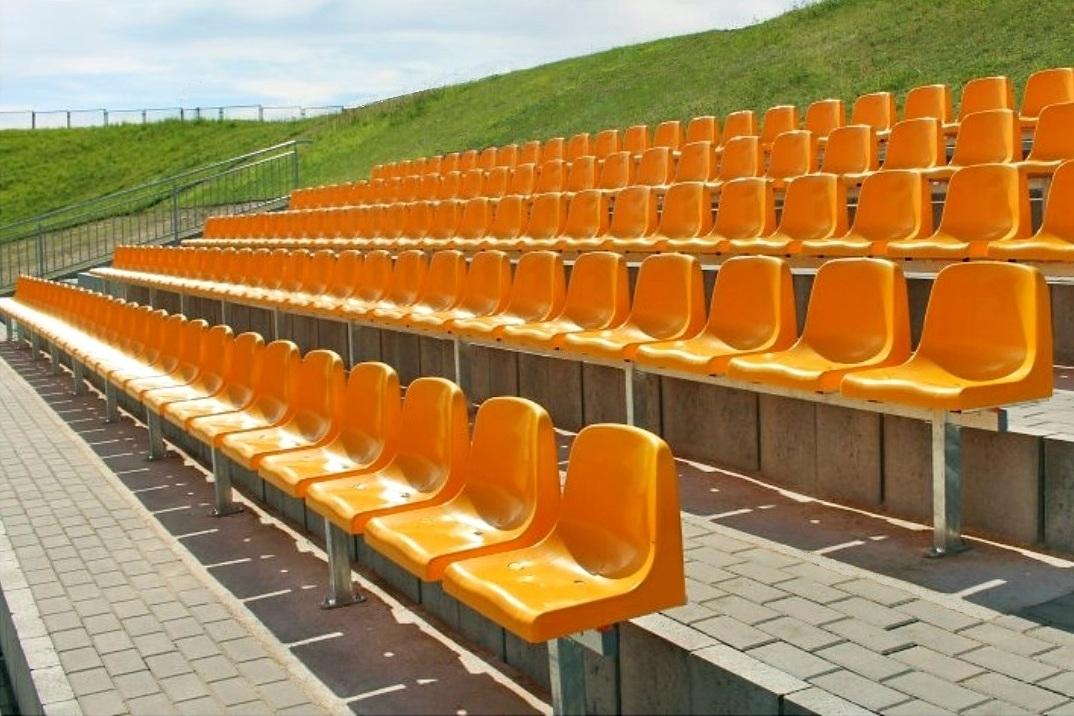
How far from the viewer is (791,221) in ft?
17.9

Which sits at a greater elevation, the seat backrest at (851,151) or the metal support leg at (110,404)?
the seat backrest at (851,151)

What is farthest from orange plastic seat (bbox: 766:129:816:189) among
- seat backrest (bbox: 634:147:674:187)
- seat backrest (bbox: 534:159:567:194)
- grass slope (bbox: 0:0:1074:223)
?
grass slope (bbox: 0:0:1074:223)

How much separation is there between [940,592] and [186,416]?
331cm

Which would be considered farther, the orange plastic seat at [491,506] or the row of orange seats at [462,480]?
the orange plastic seat at [491,506]

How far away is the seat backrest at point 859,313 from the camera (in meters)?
3.53

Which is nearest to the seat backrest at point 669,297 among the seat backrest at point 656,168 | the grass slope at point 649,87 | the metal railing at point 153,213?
the seat backrest at point 656,168

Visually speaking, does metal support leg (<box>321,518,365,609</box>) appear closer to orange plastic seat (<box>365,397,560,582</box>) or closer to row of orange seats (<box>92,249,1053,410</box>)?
orange plastic seat (<box>365,397,560,582</box>)

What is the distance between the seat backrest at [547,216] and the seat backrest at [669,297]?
8.35 ft

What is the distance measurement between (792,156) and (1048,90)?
1.47 m

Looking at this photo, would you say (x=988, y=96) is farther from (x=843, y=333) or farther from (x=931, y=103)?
(x=843, y=333)

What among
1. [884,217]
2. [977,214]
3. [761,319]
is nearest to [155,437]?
[761,319]

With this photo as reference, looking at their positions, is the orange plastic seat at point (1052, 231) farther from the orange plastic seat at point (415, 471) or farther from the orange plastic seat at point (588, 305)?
the orange plastic seat at point (415, 471)

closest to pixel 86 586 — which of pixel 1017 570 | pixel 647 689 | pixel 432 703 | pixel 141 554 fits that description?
pixel 141 554

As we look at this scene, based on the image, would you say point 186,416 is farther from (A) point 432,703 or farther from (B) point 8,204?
(B) point 8,204
